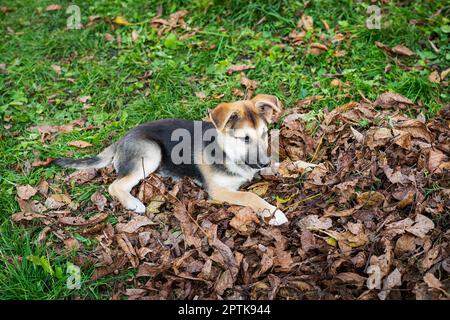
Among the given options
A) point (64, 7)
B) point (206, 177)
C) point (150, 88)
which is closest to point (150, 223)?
point (206, 177)

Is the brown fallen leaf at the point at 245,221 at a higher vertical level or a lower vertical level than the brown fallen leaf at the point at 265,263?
higher

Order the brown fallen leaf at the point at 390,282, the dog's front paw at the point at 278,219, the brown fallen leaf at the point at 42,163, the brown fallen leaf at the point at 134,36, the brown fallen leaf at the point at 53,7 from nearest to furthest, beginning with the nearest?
the brown fallen leaf at the point at 390,282 < the dog's front paw at the point at 278,219 < the brown fallen leaf at the point at 42,163 < the brown fallen leaf at the point at 134,36 < the brown fallen leaf at the point at 53,7

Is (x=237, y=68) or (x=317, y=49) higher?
(x=317, y=49)

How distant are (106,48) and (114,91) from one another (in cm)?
124

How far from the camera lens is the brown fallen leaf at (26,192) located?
5.43 metres

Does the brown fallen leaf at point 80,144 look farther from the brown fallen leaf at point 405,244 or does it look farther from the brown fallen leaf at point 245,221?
the brown fallen leaf at point 405,244

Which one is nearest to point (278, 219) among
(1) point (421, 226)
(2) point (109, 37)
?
(1) point (421, 226)

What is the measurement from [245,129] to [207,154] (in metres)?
0.63

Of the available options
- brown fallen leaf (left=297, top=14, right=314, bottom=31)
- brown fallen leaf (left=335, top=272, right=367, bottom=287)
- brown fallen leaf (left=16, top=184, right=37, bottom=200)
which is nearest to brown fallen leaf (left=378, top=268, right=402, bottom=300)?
brown fallen leaf (left=335, top=272, right=367, bottom=287)

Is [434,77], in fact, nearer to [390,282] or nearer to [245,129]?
[245,129]

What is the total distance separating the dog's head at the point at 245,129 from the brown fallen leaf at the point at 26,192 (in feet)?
7.60

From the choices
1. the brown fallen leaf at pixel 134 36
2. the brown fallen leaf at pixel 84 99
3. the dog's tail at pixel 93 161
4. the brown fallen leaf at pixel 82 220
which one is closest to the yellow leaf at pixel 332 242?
the brown fallen leaf at pixel 82 220

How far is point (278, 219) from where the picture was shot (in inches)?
184

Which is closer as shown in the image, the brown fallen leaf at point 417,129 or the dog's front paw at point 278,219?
the dog's front paw at point 278,219
